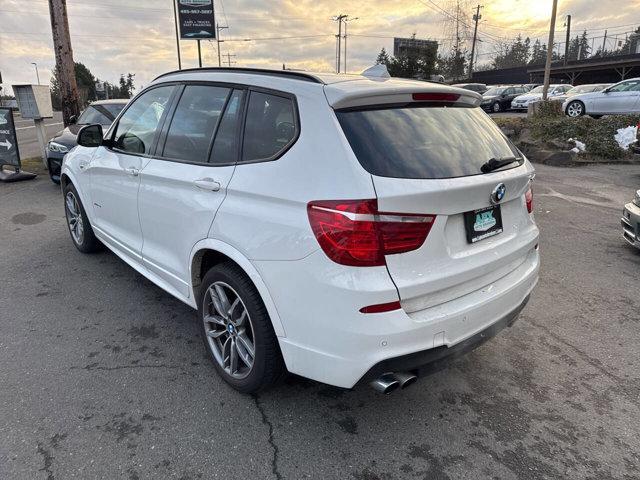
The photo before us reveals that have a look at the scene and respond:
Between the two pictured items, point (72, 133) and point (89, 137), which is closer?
point (89, 137)

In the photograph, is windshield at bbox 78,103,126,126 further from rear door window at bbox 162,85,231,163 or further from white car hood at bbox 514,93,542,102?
white car hood at bbox 514,93,542,102

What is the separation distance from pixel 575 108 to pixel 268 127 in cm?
1839

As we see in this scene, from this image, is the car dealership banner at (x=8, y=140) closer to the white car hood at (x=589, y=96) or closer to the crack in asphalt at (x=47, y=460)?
the crack in asphalt at (x=47, y=460)

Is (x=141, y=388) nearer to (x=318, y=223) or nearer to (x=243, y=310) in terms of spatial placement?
(x=243, y=310)

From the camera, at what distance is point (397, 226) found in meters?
2.08

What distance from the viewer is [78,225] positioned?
5164mm

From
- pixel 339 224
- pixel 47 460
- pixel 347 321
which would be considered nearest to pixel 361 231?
pixel 339 224

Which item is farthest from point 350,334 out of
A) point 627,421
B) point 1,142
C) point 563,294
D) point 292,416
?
point 1,142

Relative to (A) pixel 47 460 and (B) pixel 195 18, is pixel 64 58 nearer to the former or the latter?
(A) pixel 47 460

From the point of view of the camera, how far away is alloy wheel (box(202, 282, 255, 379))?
8.89 feet

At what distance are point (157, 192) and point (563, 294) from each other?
3562 mm

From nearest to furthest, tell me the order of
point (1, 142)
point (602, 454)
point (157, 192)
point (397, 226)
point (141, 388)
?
point (397, 226) < point (602, 454) < point (141, 388) < point (157, 192) < point (1, 142)

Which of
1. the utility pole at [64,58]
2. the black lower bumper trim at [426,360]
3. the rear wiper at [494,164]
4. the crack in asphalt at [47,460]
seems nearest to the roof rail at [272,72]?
the rear wiper at [494,164]

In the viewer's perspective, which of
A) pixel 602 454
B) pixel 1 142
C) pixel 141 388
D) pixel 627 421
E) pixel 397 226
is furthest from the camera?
pixel 1 142
